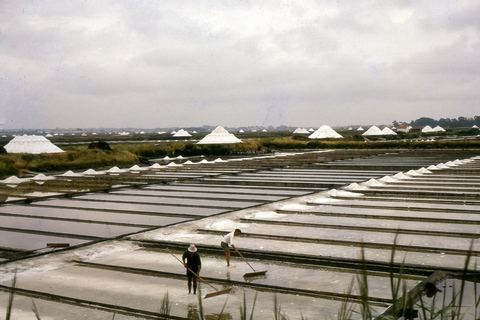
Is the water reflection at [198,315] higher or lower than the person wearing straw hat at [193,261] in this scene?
lower

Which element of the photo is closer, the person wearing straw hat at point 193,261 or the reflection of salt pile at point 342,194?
the person wearing straw hat at point 193,261

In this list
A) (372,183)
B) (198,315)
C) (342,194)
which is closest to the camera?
(198,315)

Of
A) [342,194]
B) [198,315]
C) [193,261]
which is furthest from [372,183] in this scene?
[198,315]

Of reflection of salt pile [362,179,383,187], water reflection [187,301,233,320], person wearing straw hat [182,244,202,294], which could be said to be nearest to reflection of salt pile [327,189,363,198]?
reflection of salt pile [362,179,383,187]

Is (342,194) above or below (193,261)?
below

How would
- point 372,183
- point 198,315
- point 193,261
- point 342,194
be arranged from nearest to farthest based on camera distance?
point 198,315
point 193,261
point 342,194
point 372,183

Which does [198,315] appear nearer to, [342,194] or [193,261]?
[193,261]

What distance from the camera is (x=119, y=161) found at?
1959 centimetres

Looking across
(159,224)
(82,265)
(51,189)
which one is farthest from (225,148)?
(82,265)

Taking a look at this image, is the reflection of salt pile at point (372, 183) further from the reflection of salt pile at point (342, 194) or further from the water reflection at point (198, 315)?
the water reflection at point (198, 315)

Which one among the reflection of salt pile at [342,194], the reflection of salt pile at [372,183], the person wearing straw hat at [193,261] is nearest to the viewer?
the person wearing straw hat at [193,261]

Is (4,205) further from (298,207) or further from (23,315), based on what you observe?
(23,315)

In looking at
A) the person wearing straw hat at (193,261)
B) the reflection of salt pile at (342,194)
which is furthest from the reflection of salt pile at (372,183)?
the person wearing straw hat at (193,261)

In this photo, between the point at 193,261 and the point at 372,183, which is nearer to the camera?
the point at 193,261
